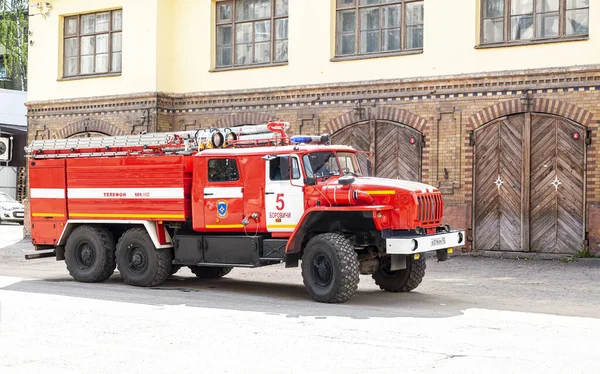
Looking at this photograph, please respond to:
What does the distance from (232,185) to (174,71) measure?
11021mm

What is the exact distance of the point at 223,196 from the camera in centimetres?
1444

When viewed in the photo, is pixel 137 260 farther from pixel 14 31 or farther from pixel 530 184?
pixel 14 31

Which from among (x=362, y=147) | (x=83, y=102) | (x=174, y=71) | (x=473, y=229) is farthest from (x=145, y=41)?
(x=473, y=229)

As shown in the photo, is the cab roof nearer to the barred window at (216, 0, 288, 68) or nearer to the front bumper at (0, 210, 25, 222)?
the barred window at (216, 0, 288, 68)

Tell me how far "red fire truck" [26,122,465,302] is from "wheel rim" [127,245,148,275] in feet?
0.06

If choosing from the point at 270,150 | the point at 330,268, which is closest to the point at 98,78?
the point at 270,150

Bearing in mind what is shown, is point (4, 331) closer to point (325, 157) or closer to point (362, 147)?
point (325, 157)

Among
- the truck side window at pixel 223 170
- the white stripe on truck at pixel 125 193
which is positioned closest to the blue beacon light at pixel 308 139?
the truck side window at pixel 223 170

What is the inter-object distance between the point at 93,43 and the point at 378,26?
881cm

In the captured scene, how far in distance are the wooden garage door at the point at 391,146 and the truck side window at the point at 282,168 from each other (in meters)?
7.30

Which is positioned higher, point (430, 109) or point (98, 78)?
point (98, 78)

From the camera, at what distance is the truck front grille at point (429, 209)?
42.8ft

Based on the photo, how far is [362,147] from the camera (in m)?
21.5

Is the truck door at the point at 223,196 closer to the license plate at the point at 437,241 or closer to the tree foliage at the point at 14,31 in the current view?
the license plate at the point at 437,241
